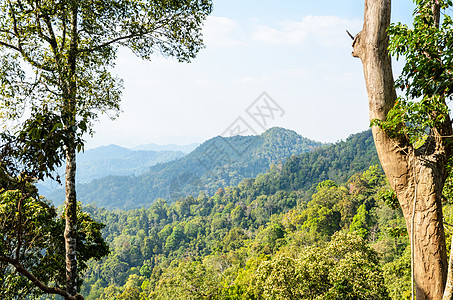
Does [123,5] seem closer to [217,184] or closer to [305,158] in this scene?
[305,158]

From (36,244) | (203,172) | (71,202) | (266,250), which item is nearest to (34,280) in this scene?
(71,202)

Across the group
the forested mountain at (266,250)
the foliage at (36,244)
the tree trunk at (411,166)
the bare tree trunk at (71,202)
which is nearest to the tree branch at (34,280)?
the bare tree trunk at (71,202)

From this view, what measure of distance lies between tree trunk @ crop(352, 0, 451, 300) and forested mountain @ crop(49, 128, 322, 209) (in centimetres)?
13321

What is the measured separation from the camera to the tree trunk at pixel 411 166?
8.05 ft

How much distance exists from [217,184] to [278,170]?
5839 centimetres

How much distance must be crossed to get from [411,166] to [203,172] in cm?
16195

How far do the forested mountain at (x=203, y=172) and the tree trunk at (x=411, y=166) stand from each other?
133 m

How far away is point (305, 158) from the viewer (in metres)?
85.9

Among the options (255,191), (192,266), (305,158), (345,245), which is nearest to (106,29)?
(345,245)

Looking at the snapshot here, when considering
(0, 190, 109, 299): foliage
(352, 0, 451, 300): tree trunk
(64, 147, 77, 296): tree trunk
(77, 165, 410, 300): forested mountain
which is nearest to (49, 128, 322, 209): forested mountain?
(77, 165, 410, 300): forested mountain

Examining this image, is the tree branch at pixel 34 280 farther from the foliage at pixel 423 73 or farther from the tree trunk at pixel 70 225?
the foliage at pixel 423 73

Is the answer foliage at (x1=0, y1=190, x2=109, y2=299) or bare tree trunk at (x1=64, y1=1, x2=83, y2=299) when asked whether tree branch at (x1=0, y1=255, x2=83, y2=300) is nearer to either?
bare tree trunk at (x1=64, y1=1, x2=83, y2=299)

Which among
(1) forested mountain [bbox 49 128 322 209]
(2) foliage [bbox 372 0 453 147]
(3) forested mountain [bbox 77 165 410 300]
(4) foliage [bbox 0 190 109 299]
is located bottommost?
(3) forested mountain [bbox 77 165 410 300]

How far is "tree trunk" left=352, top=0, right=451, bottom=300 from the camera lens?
8.05ft
